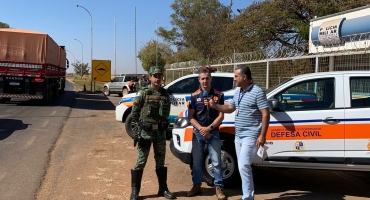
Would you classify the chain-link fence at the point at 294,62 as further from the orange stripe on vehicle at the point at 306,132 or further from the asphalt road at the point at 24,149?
the asphalt road at the point at 24,149

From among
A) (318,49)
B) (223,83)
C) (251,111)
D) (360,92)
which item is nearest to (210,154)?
(251,111)

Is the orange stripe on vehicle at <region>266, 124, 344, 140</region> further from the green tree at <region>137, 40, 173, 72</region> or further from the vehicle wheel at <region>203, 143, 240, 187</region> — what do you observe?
the green tree at <region>137, 40, 173, 72</region>

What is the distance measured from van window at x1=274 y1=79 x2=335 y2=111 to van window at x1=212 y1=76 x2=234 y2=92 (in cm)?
361

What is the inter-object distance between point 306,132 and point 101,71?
28.9 m

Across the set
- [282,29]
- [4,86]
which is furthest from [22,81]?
[282,29]

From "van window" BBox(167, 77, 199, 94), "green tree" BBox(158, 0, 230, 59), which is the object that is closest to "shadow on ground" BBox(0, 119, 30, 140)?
"van window" BBox(167, 77, 199, 94)

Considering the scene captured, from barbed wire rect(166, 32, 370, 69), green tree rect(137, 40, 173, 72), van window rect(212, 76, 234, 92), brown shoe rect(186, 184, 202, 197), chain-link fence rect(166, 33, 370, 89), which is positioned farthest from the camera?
green tree rect(137, 40, 173, 72)

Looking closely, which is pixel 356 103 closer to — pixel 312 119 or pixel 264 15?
pixel 312 119

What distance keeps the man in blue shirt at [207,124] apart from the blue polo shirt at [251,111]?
1.30 feet

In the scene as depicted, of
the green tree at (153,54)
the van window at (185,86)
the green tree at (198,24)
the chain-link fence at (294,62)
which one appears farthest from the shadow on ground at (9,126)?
the green tree at (153,54)

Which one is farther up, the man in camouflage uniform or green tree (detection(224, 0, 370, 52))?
green tree (detection(224, 0, 370, 52))

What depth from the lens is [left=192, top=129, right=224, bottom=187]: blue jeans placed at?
492 centimetres

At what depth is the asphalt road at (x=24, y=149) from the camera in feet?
17.7

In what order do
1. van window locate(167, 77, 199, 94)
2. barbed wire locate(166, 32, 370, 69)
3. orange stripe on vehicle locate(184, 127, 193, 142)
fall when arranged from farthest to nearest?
barbed wire locate(166, 32, 370, 69)
van window locate(167, 77, 199, 94)
orange stripe on vehicle locate(184, 127, 193, 142)
